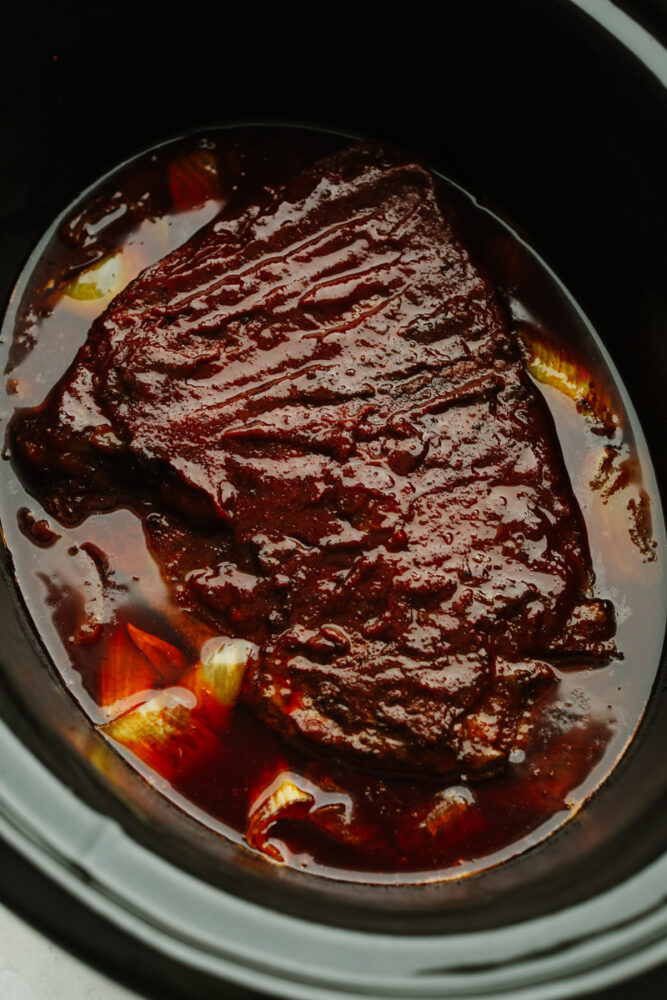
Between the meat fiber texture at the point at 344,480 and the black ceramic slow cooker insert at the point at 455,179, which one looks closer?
the black ceramic slow cooker insert at the point at 455,179

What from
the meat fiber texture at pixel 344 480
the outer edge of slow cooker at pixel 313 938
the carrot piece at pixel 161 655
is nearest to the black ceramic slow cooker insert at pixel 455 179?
the outer edge of slow cooker at pixel 313 938

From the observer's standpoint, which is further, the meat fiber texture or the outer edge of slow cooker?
the meat fiber texture

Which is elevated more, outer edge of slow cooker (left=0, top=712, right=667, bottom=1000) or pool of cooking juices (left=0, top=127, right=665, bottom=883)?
pool of cooking juices (left=0, top=127, right=665, bottom=883)

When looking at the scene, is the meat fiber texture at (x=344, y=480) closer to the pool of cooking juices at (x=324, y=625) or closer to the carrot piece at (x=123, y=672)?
the pool of cooking juices at (x=324, y=625)

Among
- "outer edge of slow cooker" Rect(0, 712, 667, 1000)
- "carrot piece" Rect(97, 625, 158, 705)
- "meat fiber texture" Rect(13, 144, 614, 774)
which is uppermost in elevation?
"meat fiber texture" Rect(13, 144, 614, 774)

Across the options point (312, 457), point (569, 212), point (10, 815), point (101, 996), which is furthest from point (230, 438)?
point (101, 996)

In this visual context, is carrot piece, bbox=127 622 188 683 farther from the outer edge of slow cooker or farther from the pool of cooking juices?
the outer edge of slow cooker

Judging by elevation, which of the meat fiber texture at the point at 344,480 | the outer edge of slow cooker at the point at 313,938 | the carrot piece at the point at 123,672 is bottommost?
the outer edge of slow cooker at the point at 313,938

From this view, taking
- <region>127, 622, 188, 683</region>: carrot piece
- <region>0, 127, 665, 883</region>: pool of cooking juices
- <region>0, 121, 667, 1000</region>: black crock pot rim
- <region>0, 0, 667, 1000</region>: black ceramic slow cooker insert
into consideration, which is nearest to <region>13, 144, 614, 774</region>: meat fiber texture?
<region>0, 127, 665, 883</region>: pool of cooking juices
